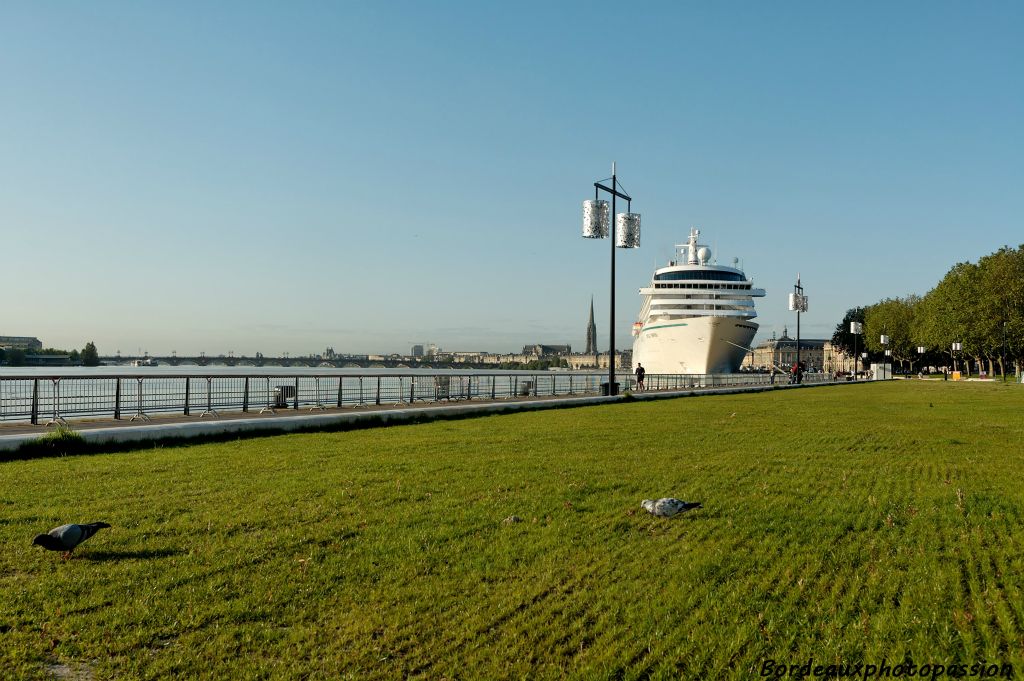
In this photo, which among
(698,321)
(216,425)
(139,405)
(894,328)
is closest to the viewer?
(216,425)

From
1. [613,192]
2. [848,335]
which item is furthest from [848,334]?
[613,192]

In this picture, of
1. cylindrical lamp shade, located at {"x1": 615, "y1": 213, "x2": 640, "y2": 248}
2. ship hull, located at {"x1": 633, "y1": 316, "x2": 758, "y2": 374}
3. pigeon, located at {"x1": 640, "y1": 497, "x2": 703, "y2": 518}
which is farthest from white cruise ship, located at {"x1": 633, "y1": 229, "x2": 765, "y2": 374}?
pigeon, located at {"x1": 640, "y1": 497, "x2": 703, "y2": 518}

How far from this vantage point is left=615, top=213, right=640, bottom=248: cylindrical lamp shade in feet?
95.0

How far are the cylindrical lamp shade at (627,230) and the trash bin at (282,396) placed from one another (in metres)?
13.2

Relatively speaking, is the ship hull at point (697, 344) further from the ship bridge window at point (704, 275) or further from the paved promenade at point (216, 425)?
the paved promenade at point (216, 425)

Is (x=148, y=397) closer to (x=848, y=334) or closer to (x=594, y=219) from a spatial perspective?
(x=594, y=219)

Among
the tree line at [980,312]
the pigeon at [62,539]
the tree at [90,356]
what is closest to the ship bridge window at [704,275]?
the tree line at [980,312]

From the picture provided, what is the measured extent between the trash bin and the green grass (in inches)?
576

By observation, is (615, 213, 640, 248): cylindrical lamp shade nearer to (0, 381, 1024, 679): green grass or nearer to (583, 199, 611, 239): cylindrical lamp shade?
(583, 199, 611, 239): cylindrical lamp shade

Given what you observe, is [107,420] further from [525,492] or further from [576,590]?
[576,590]

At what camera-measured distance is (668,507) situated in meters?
6.83

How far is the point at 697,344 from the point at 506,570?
62.4 meters

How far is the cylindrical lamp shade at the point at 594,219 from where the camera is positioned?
1093 inches

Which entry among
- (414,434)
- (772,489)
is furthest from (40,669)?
(414,434)
